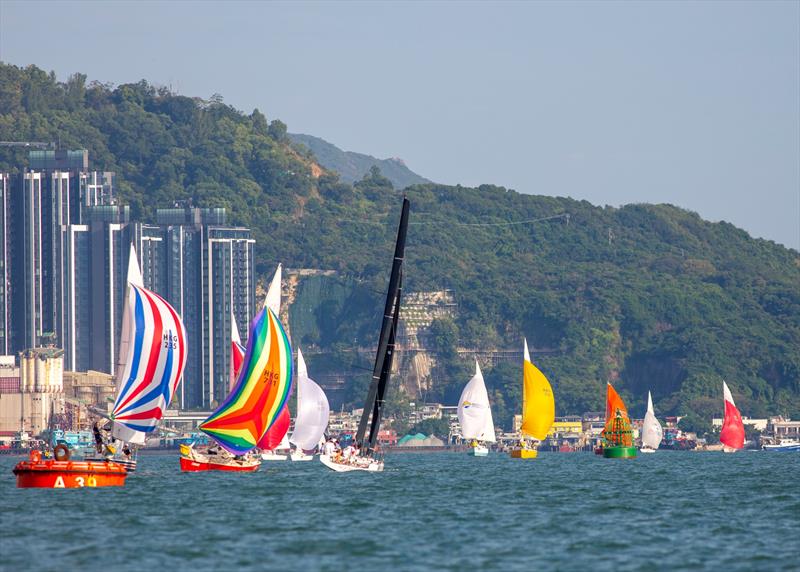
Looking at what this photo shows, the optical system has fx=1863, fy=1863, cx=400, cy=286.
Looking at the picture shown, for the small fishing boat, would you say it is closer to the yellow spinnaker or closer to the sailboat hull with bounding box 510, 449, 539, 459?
the yellow spinnaker

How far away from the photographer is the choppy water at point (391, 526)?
2280 inches

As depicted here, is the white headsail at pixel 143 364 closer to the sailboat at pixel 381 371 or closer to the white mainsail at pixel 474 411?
the sailboat at pixel 381 371

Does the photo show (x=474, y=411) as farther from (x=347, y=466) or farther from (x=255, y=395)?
(x=255, y=395)

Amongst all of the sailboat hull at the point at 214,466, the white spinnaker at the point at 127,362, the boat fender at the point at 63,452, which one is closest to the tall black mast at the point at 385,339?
the sailboat hull at the point at 214,466

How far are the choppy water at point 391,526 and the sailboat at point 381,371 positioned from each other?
222cm

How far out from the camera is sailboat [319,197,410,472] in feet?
327

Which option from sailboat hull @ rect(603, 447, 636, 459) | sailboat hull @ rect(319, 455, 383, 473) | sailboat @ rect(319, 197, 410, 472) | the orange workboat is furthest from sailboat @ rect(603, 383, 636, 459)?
the orange workboat

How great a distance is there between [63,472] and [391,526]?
19369mm

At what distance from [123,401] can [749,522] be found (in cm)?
3054

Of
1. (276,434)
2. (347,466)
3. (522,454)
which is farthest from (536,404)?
(347,466)

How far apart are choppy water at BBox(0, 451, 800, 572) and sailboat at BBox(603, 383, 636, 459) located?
254 ft

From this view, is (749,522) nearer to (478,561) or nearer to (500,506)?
(500,506)

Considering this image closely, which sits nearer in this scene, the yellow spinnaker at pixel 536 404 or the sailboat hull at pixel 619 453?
the yellow spinnaker at pixel 536 404

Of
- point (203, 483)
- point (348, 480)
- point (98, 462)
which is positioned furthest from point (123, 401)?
point (348, 480)
